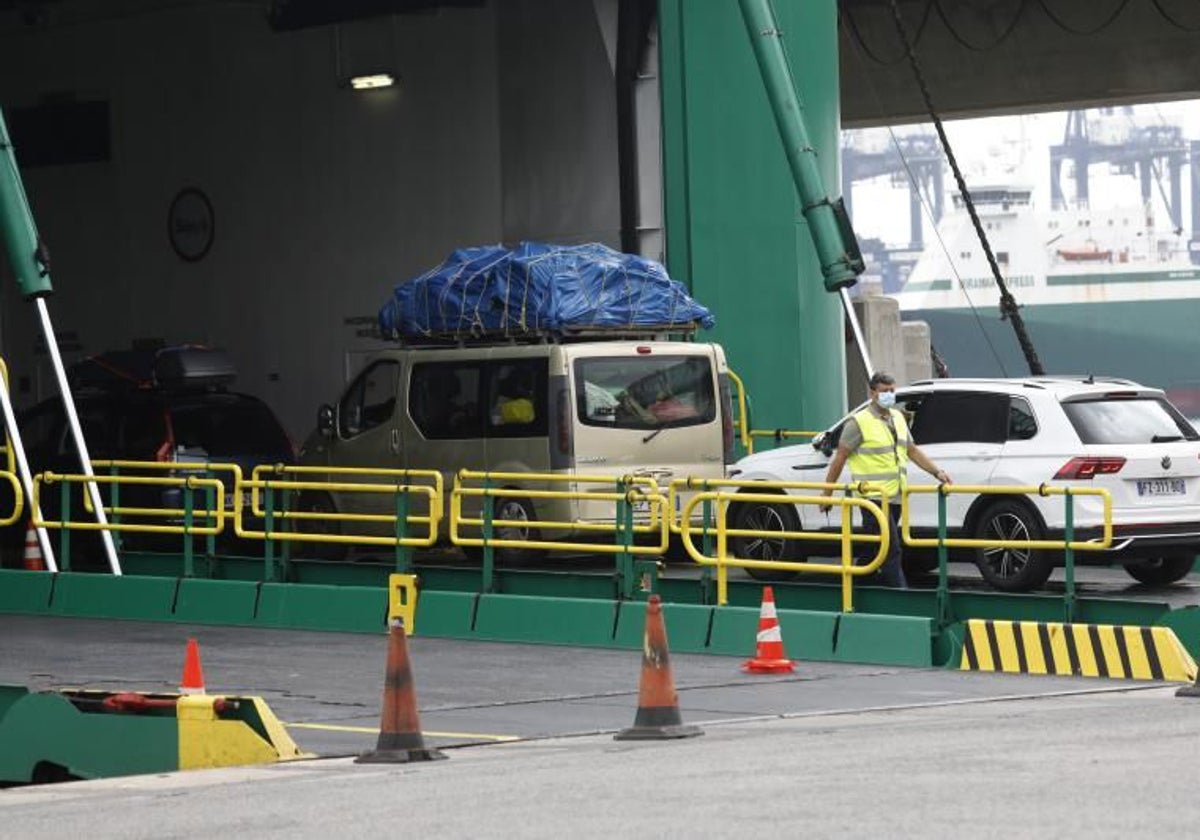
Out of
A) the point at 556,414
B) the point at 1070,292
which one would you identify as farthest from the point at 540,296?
the point at 1070,292

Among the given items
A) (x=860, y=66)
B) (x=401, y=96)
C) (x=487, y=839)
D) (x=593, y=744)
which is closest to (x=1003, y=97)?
(x=860, y=66)

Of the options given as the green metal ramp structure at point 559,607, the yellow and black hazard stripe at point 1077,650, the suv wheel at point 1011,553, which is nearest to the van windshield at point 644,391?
the green metal ramp structure at point 559,607

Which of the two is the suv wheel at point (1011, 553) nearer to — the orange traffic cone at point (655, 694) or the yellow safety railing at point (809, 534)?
the yellow safety railing at point (809, 534)

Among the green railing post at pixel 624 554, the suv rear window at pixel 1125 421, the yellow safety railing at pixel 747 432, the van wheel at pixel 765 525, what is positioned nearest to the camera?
the green railing post at pixel 624 554

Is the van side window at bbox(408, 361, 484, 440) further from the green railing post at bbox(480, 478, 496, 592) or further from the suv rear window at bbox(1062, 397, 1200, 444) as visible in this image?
the suv rear window at bbox(1062, 397, 1200, 444)

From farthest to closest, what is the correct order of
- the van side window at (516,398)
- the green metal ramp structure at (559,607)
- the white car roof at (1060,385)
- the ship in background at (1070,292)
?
the ship in background at (1070,292) < the van side window at (516,398) < the white car roof at (1060,385) < the green metal ramp structure at (559,607)

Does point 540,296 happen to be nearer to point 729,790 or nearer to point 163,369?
point 163,369

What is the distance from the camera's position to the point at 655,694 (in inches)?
469

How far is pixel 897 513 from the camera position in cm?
1914

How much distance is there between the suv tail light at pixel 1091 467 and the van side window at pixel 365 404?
276 inches

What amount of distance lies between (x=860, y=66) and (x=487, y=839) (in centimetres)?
3273

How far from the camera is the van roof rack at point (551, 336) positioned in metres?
22.5

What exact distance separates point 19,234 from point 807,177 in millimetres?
7345

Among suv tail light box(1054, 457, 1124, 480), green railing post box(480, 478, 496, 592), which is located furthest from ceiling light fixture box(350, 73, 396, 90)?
suv tail light box(1054, 457, 1124, 480)
